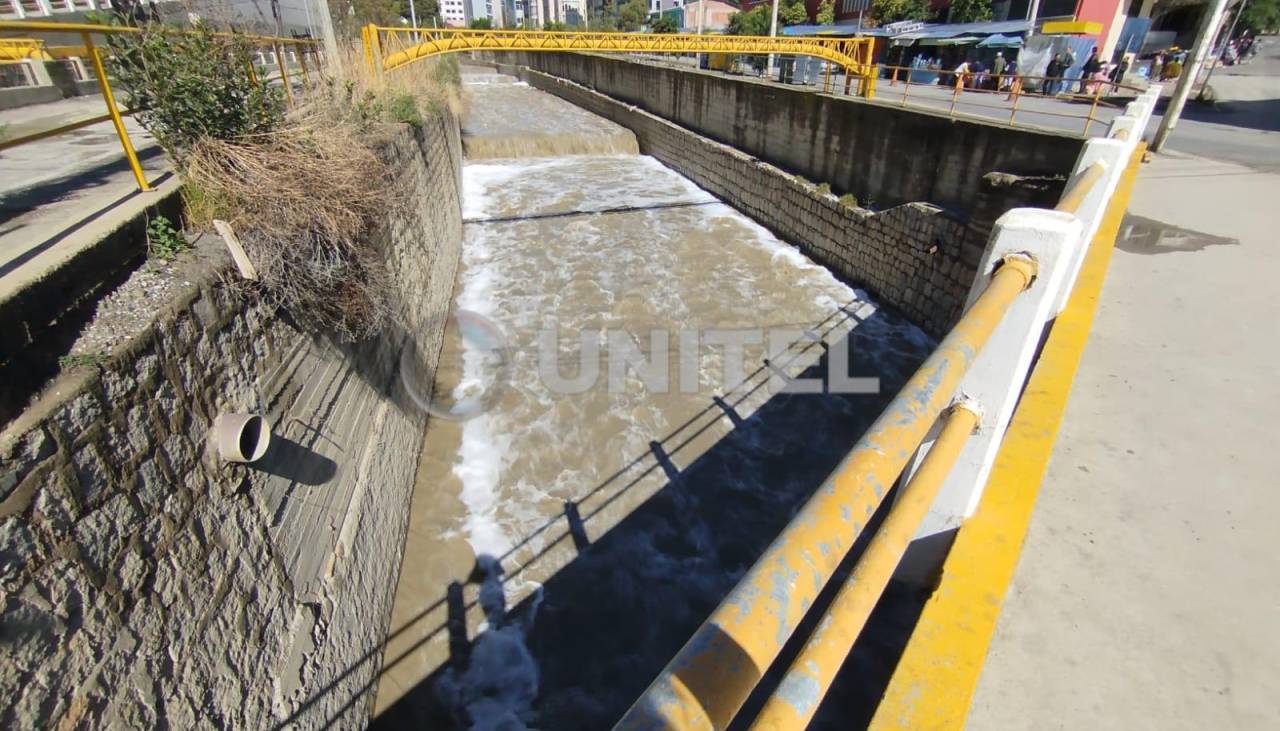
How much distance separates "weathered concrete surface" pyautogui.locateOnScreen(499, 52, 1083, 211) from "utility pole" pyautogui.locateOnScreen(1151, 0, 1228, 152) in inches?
183

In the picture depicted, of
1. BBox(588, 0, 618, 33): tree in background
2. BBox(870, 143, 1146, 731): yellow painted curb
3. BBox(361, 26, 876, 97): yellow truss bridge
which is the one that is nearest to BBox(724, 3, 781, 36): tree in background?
BBox(588, 0, 618, 33): tree in background

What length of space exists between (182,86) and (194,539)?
2692 mm

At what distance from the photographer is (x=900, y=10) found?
3509 centimetres

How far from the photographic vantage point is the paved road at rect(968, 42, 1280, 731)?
169cm

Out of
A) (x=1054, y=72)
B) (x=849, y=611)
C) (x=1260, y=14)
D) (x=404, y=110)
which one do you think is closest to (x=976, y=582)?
(x=849, y=611)

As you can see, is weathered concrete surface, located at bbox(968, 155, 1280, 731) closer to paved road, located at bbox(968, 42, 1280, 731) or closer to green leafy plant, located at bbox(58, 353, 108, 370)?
paved road, located at bbox(968, 42, 1280, 731)

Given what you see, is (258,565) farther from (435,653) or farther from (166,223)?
(435,653)

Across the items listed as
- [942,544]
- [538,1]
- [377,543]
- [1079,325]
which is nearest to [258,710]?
[377,543]

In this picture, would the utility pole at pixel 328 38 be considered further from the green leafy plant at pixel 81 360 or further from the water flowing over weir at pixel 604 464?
the green leafy plant at pixel 81 360

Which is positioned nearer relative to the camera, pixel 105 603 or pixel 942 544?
pixel 105 603

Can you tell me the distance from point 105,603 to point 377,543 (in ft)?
9.26

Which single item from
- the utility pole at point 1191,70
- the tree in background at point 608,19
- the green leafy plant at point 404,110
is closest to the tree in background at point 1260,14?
the utility pole at point 1191,70

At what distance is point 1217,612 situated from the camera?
6.27 feet

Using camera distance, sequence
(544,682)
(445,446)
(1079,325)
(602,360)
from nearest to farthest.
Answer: (1079,325)
(544,682)
(445,446)
(602,360)
